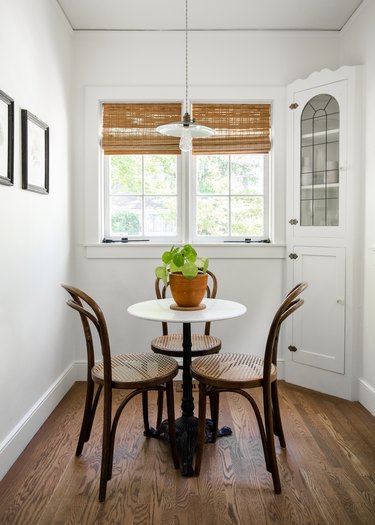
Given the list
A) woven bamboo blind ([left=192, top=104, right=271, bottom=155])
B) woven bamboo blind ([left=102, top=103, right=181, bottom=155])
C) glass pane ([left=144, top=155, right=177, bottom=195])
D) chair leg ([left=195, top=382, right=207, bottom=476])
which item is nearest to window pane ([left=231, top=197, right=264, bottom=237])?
woven bamboo blind ([left=192, top=104, right=271, bottom=155])

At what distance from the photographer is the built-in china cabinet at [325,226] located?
3.13m

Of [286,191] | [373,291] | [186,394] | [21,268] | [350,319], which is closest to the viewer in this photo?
[21,268]

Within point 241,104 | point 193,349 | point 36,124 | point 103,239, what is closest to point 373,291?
point 193,349

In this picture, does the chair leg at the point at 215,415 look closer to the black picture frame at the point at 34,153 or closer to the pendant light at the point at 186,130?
the pendant light at the point at 186,130

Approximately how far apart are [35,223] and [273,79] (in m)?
2.14

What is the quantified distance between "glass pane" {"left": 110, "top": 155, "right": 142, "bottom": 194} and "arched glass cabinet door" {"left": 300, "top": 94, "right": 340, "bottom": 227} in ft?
4.17

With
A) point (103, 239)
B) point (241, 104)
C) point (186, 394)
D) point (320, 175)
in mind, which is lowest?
point (186, 394)

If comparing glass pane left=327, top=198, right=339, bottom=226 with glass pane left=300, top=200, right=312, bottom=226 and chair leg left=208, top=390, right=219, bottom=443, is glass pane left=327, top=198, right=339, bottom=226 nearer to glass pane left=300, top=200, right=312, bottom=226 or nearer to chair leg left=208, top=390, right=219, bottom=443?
glass pane left=300, top=200, right=312, bottom=226

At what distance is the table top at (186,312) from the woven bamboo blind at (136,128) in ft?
4.74

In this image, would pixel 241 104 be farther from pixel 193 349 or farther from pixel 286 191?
pixel 193 349

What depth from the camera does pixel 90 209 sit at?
11.6 ft

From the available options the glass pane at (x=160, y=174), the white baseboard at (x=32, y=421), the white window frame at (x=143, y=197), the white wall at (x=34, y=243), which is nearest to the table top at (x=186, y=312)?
the white wall at (x=34, y=243)

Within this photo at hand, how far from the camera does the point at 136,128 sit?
11.7 ft

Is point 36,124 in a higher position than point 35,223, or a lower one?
higher
